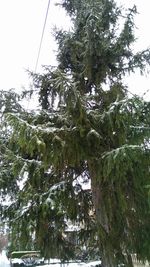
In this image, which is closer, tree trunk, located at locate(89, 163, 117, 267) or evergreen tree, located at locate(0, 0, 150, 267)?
evergreen tree, located at locate(0, 0, 150, 267)

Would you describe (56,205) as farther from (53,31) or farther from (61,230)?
(53,31)

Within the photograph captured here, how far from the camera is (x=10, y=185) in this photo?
628 centimetres

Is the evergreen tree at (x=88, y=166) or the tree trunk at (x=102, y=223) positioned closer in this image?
the evergreen tree at (x=88, y=166)

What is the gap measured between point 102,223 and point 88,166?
1.04m

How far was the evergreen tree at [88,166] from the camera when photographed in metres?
4.84

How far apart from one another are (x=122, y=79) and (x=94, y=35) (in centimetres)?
134

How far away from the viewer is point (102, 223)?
5.51m

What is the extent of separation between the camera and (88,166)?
579 centimetres

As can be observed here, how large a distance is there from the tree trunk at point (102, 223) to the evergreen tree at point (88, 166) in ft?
0.05

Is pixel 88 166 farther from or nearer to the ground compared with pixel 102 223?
farther from the ground

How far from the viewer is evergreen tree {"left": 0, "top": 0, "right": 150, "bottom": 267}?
4844 millimetres

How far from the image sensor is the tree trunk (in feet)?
16.7

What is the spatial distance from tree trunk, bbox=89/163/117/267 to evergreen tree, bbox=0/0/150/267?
0.05ft

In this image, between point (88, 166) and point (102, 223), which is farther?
point (88, 166)
